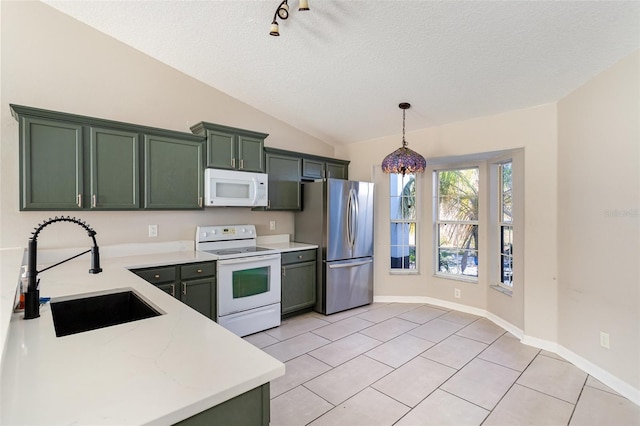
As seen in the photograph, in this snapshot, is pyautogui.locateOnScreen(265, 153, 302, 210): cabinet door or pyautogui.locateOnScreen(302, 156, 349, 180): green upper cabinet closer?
pyautogui.locateOnScreen(265, 153, 302, 210): cabinet door

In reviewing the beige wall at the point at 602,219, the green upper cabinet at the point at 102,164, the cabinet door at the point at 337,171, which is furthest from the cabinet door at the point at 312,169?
the beige wall at the point at 602,219

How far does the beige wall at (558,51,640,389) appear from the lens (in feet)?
7.71

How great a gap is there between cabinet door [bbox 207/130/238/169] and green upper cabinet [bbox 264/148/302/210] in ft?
1.61

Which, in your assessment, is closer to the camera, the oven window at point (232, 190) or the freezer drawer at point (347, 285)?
the oven window at point (232, 190)

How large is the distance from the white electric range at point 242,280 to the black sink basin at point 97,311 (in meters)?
1.28

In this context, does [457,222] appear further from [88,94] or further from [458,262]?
[88,94]

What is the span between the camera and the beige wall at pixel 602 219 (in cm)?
235

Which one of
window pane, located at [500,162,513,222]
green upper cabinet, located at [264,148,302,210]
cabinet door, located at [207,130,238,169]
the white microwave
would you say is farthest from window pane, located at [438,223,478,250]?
cabinet door, located at [207,130,238,169]

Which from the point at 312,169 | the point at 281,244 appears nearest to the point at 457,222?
the point at 312,169

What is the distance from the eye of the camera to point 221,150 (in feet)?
11.4

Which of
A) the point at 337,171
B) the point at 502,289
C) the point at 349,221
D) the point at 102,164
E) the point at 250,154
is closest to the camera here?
the point at 102,164

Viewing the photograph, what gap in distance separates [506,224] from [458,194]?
761mm

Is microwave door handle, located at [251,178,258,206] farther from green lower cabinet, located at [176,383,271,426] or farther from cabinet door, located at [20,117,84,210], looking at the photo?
green lower cabinet, located at [176,383,271,426]

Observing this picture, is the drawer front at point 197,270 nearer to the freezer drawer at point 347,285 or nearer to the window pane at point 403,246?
the freezer drawer at point 347,285
